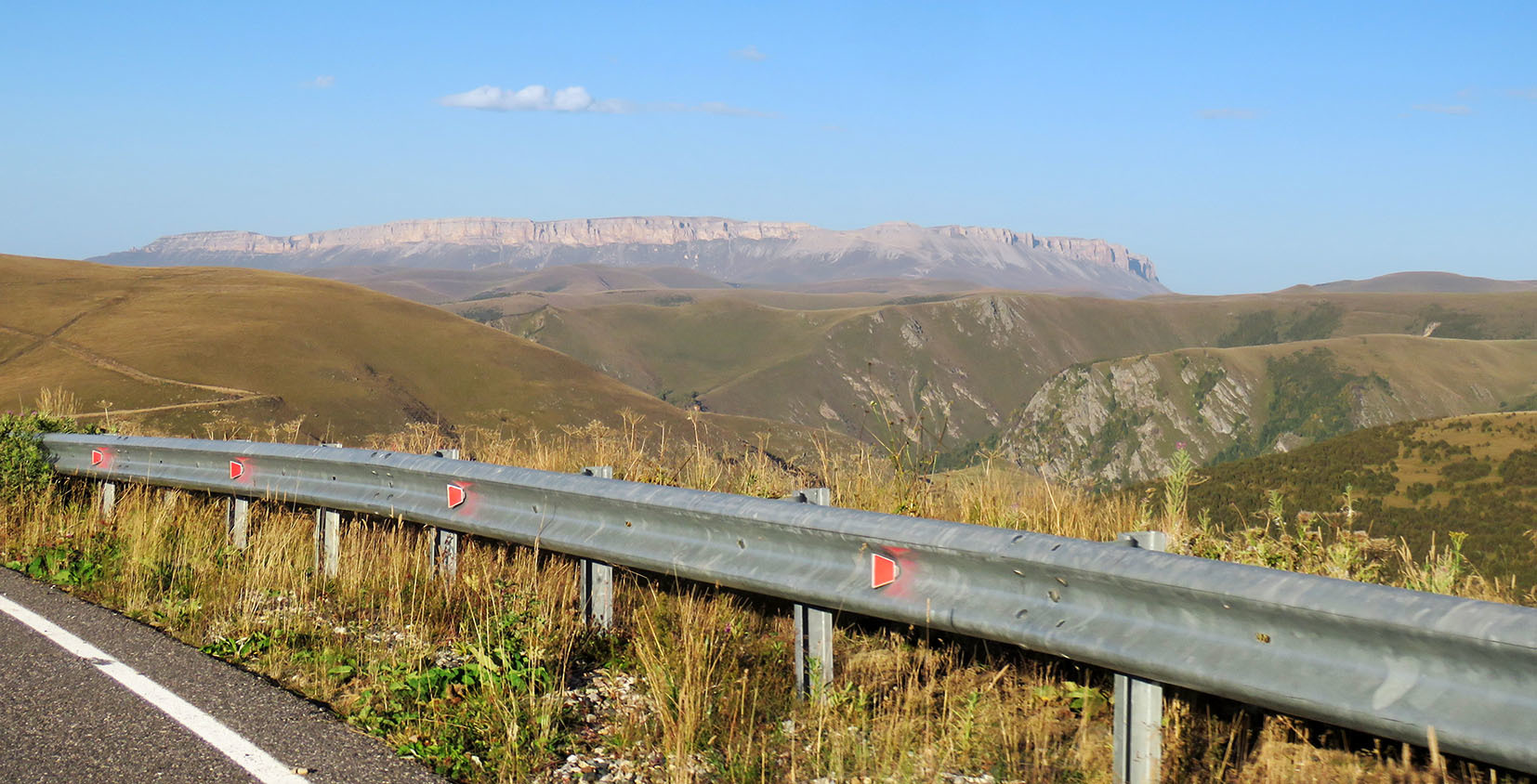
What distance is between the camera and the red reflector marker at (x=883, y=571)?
438cm

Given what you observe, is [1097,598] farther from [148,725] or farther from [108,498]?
[108,498]

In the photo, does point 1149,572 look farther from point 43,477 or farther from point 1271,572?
point 43,477

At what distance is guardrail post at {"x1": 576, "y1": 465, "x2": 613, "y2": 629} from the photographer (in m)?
5.53

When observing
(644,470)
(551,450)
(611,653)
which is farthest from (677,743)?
(551,450)

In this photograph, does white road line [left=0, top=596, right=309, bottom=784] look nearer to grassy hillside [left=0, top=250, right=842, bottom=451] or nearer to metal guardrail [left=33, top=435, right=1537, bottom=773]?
metal guardrail [left=33, top=435, right=1537, bottom=773]

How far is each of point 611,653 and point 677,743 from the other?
4.17 ft

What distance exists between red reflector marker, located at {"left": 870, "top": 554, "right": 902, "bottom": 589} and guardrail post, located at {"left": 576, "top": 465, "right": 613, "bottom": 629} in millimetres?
1618

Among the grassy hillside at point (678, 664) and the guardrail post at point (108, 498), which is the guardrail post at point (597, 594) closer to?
the grassy hillside at point (678, 664)

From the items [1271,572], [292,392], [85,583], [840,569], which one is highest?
[1271,572]

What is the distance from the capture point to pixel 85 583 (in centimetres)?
680

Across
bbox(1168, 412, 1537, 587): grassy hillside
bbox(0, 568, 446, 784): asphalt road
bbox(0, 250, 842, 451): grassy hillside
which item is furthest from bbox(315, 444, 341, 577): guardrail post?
bbox(0, 250, 842, 451): grassy hillside

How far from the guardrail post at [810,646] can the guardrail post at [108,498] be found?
6.35 m

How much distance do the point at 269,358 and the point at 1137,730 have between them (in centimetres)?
8087

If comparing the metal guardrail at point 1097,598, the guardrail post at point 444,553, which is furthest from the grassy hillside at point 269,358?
the metal guardrail at point 1097,598
